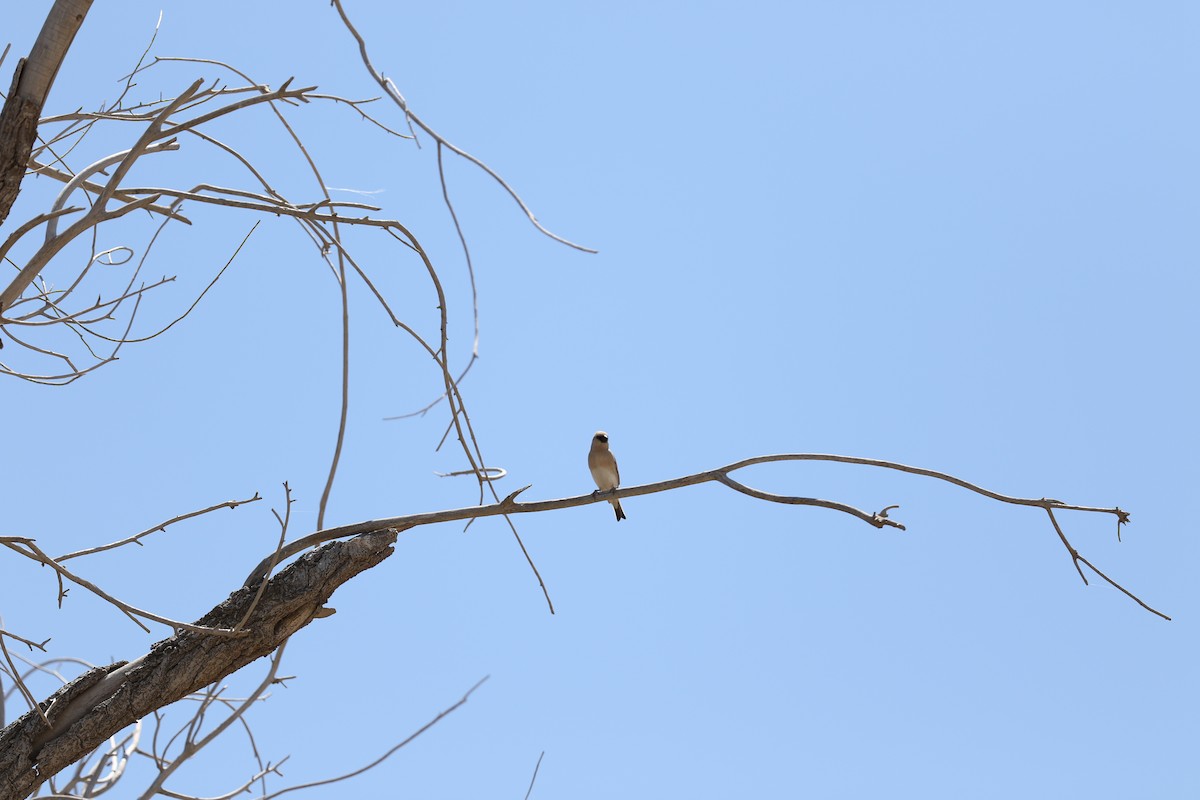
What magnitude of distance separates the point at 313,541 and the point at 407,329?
2.69ft

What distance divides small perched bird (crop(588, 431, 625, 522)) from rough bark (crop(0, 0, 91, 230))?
545 cm

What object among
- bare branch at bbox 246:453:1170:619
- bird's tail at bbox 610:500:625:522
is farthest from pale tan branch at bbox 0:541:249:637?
bird's tail at bbox 610:500:625:522

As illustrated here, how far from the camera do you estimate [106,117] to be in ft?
9.86

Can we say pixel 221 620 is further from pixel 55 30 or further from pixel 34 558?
pixel 55 30

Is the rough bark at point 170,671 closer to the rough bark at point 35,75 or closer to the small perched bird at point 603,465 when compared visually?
the rough bark at point 35,75

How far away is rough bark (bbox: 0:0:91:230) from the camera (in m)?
2.37

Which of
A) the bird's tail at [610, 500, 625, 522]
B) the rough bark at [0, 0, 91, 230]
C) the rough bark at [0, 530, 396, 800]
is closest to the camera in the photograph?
the rough bark at [0, 0, 91, 230]

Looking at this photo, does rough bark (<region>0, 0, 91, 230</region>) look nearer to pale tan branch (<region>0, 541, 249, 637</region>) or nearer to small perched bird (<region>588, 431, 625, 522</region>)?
pale tan branch (<region>0, 541, 249, 637</region>)

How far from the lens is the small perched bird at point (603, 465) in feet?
25.0

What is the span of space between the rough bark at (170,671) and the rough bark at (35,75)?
1.23 metres

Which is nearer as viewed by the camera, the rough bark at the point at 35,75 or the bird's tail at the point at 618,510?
the rough bark at the point at 35,75

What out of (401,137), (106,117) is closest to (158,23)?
(106,117)

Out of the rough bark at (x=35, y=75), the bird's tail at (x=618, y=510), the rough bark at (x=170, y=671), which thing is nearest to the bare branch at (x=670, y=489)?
the rough bark at (x=170, y=671)

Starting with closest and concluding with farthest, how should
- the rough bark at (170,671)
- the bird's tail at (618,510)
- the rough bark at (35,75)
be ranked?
the rough bark at (35,75) → the rough bark at (170,671) → the bird's tail at (618,510)
